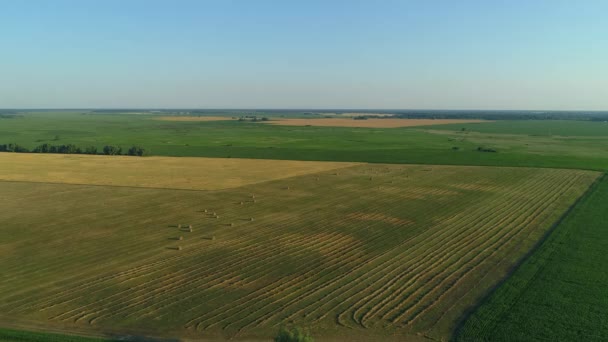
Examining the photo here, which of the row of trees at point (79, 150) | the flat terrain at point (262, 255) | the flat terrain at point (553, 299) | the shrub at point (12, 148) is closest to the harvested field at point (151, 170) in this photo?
the row of trees at point (79, 150)

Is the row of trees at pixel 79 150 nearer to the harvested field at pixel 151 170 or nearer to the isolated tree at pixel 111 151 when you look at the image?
the isolated tree at pixel 111 151

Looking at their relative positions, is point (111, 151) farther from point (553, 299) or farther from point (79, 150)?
point (553, 299)

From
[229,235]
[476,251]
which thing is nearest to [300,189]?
[229,235]

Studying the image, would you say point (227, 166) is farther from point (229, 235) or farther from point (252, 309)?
point (252, 309)

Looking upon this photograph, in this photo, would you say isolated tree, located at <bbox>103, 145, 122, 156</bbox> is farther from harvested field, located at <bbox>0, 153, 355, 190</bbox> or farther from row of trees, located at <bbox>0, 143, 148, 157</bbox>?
harvested field, located at <bbox>0, 153, 355, 190</bbox>

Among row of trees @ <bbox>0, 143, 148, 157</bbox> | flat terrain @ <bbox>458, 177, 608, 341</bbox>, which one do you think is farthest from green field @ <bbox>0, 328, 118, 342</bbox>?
row of trees @ <bbox>0, 143, 148, 157</bbox>
